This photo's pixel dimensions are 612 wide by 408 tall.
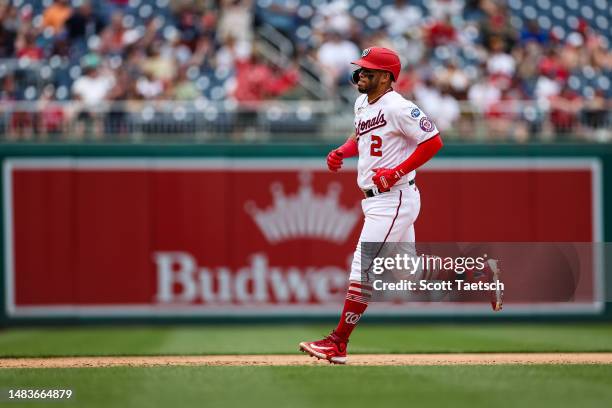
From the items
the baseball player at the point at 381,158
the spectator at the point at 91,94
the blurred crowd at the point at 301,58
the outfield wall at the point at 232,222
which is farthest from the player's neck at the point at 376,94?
the spectator at the point at 91,94

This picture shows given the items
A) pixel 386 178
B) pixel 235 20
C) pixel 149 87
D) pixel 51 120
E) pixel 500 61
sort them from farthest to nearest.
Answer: pixel 500 61, pixel 235 20, pixel 149 87, pixel 51 120, pixel 386 178

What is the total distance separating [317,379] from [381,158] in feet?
5.64

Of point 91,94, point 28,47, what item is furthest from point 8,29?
point 91,94

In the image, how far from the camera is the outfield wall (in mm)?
12148

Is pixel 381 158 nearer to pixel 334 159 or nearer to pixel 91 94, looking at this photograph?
pixel 334 159

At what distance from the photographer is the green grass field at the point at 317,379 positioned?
5254mm

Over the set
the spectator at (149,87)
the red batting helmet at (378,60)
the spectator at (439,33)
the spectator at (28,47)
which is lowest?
the red batting helmet at (378,60)

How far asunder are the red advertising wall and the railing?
0.35 meters

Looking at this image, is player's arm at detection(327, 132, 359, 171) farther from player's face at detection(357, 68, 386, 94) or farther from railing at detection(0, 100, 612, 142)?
railing at detection(0, 100, 612, 142)

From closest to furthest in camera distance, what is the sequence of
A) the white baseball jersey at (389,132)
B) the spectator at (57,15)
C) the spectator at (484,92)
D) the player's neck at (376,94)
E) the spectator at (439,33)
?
the white baseball jersey at (389,132), the player's neck at (376,94), the spectator at (484,92), the spectator at (57,15), the spectator at (439,33)

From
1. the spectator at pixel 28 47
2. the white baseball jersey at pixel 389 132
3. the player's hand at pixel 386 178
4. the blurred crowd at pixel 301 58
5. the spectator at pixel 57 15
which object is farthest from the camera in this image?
the spectator at pixel 57 15

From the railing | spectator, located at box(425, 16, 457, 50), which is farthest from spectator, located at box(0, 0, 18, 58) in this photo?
spectator, located at box(425, 16, 457, 50)

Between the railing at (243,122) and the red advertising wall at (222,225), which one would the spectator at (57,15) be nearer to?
the railing at (243,122)

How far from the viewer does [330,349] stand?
697cm
